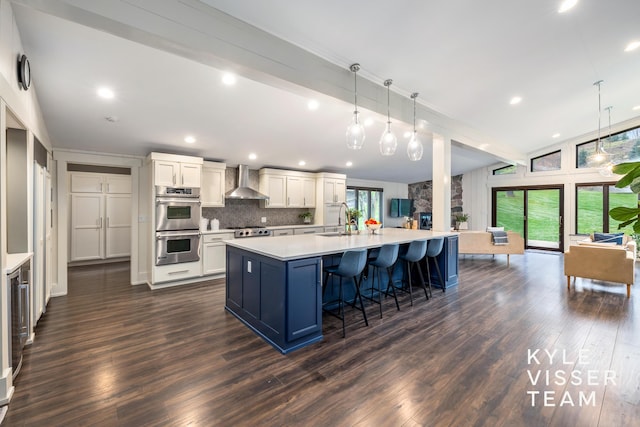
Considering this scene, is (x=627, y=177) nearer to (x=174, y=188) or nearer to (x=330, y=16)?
(x=330, y=16)

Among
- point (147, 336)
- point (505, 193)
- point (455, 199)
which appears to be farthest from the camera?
point (455, 199)

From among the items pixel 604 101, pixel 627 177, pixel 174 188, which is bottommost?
pixel 627 177

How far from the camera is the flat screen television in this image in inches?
384

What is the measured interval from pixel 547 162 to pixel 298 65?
28.5 ft

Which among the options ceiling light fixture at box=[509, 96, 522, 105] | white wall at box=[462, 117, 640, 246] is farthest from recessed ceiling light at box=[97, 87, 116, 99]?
white wall at box=[462, 117, 640, 246]

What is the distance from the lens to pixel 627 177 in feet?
Result: 2.81

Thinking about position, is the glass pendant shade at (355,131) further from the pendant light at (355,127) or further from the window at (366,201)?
the window at (366,201)

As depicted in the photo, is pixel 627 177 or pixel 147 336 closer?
pixel 627 177

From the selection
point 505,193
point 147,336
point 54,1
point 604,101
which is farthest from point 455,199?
point 54,1

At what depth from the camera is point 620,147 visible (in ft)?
23.1

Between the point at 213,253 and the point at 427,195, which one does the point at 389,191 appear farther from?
the point at 213,253

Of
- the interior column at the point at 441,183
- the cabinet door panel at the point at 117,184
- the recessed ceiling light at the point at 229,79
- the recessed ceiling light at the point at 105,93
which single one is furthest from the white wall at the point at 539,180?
the cabinet door panel at the point at 117,184

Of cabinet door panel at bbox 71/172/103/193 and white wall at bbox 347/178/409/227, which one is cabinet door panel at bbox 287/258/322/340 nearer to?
white wall at bbox 347/178/409/227

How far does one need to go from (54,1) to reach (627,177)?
283 cm
